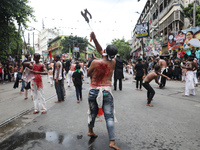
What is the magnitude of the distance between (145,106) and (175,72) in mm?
9326

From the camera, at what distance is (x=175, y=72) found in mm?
13258

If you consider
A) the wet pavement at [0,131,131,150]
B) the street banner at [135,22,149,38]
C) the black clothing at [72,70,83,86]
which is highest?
the street banner at [135,22,149,38]

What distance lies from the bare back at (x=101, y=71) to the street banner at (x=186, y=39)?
1242cm

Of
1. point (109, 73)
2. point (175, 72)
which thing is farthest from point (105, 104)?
point (175, 72)

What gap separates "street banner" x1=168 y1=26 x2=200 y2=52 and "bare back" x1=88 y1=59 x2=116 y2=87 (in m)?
12.4

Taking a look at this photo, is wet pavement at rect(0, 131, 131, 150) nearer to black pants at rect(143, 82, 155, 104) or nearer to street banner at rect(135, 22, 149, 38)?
black pants at rect(143, 82, 155, 104)

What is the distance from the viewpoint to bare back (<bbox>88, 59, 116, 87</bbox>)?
110 inches

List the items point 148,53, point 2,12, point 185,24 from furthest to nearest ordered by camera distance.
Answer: point 185,24, point 148,53, point 2,12

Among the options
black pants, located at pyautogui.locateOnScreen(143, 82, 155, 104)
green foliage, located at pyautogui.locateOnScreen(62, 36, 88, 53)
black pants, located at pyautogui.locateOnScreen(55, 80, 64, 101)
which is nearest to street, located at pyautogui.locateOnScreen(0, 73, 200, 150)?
black pants, located at pyautogui.locateOnScreen(143, 82, 155, 104)

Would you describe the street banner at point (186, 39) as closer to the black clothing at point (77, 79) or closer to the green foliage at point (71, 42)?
the black clothing at point (77, 79)

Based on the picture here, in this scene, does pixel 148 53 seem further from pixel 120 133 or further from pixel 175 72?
pixel 120 133

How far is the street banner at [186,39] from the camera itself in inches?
492

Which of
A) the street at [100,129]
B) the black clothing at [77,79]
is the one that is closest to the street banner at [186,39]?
the street at [100,129]

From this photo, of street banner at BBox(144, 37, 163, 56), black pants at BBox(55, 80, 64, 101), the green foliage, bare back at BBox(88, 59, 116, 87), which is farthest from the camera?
the green foliage
